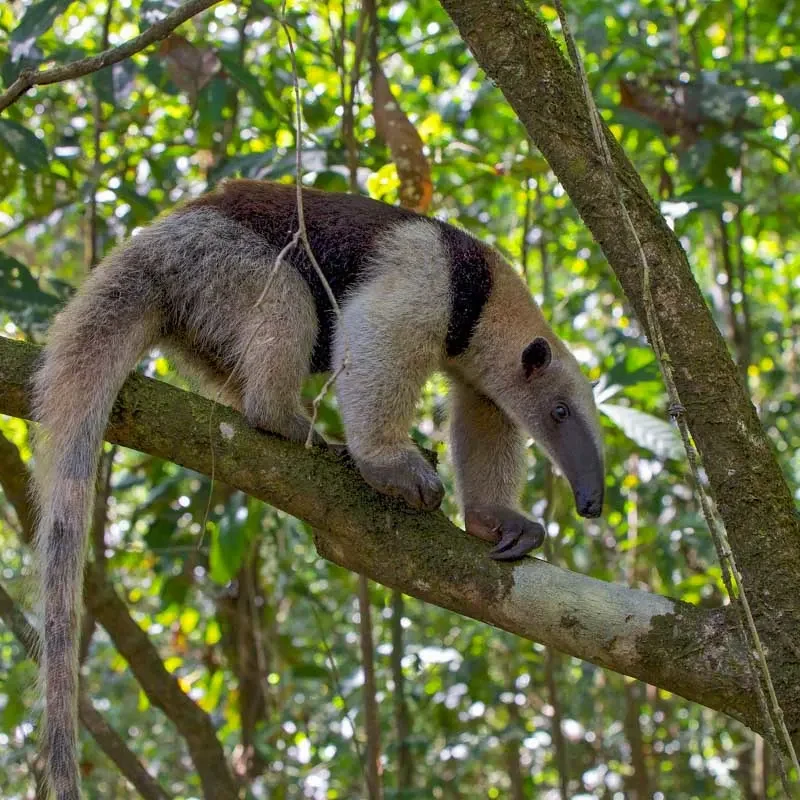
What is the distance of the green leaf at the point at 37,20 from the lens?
4.51m

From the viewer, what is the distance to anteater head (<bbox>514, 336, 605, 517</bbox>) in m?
4.41

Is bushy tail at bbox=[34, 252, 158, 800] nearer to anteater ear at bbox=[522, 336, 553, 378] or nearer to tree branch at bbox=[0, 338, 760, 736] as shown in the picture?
tree branch at bbox=[0, 338, 760, 736]

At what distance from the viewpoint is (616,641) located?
284 centimetres

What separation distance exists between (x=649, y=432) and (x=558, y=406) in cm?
64

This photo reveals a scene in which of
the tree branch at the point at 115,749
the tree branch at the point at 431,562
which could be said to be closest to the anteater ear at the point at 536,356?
the tree branch at the point at 431,562

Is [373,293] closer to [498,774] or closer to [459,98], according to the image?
[459,98]

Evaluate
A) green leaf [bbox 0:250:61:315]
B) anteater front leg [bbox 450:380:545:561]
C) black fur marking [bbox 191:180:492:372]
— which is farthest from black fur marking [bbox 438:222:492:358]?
green leaf [bbox 0:250:61:315]

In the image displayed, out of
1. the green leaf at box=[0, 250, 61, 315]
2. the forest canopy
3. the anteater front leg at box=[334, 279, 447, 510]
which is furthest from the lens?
the green leaf at box=[0, 250, 61, 315]

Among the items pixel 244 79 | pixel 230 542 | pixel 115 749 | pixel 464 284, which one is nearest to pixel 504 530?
pixel 464 284

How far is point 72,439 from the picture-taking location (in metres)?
3.34

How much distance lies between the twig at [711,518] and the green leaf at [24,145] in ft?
9.40

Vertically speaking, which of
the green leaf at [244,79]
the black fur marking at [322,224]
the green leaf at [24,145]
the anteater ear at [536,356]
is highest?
the green leaf at [244,79]

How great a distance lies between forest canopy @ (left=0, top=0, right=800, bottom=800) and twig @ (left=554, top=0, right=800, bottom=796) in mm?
78

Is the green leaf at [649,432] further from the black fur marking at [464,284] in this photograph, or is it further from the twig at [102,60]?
the twig at [102,60]
